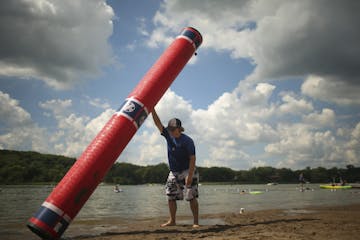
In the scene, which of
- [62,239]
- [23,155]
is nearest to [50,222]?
[62,239]

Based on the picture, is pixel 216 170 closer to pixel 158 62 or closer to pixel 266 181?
pixel 266 181

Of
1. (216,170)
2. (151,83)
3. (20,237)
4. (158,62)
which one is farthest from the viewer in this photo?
(216,170)

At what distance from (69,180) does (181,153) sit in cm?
264

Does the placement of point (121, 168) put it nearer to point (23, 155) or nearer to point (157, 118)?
point (23, 155)

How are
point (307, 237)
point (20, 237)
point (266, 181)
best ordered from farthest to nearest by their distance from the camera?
1. point (266, 181)
2. point (20, 237)
3. point (307, 237)

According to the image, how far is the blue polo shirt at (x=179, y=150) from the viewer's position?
6.83 m

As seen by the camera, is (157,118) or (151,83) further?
(157,118)

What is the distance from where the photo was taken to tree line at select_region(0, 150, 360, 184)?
449ft

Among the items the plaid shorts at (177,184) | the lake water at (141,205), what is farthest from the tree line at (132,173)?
the plaid shorts at (177,184)

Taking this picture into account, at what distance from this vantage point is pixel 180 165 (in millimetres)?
6992

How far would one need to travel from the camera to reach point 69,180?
5332 millimetres

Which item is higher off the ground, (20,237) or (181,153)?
(181,153)

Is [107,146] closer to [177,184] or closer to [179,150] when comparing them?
[179,150]

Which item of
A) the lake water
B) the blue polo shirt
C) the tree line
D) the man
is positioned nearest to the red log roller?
the man
